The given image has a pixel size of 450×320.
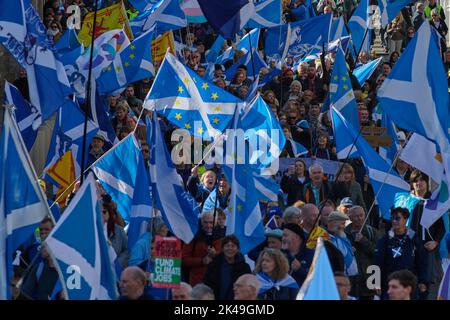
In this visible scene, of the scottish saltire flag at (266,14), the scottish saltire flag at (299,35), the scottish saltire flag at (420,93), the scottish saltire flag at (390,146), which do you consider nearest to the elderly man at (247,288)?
the scottish saltire flag at (420,93)

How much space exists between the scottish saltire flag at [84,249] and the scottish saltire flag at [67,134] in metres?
5.00

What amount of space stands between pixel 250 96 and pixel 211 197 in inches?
82.5

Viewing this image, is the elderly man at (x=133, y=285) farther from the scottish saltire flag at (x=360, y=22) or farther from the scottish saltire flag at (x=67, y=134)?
the scottish saltire flag at (x=360, y=22)

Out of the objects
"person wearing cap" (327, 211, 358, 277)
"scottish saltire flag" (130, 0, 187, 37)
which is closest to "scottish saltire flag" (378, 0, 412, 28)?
"scottish saltire flag" (130, 0, 187, 37)

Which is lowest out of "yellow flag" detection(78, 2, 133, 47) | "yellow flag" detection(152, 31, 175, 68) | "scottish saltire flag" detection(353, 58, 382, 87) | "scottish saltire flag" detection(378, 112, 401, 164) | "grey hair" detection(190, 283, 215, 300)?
"grey hair" detection(190, 283, 215, 300)

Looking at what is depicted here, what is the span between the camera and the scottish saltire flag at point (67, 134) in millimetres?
18953

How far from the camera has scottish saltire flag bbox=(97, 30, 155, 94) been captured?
21188mm

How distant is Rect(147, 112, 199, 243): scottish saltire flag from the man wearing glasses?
172 cm

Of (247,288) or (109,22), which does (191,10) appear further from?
(247,288)

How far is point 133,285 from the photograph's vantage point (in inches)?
512

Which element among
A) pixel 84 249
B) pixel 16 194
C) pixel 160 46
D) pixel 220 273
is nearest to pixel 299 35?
pixel 160 46

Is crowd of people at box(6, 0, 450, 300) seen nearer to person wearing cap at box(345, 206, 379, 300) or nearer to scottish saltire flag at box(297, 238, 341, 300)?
person wearing cap at box(345, 206, 379, 300)
